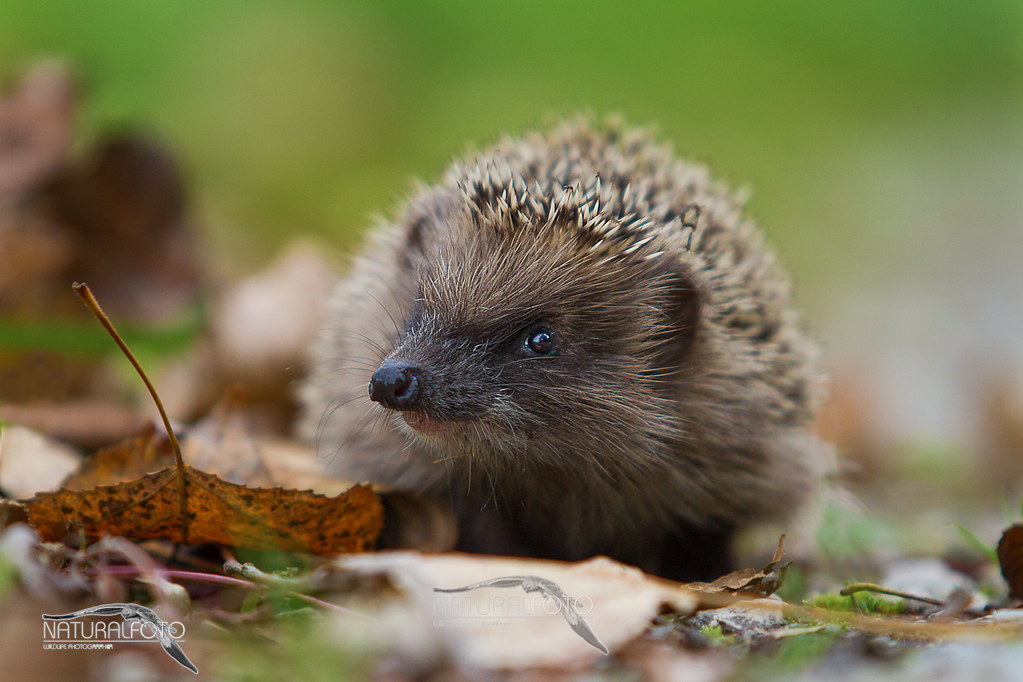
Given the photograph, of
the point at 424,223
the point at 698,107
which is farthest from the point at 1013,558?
the point at 698,107

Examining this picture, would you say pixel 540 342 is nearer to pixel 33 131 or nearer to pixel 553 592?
pixel 553 592

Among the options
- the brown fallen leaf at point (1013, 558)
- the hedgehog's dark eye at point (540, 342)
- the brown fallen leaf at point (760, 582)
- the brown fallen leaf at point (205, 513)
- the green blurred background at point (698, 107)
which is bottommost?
the brown fallen leaf at point (1013, 558)

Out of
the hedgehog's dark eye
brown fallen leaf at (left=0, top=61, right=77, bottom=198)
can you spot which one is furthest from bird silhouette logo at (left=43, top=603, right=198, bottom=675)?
brown fallen leaf at (left=0, top=61, right=77, bottom=198)

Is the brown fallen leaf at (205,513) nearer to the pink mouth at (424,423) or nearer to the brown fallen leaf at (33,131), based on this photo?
the pink mouth at (424,423)

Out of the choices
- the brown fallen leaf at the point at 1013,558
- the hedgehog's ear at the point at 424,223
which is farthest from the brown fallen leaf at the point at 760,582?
the hedgehog's ear at the point at 424,223

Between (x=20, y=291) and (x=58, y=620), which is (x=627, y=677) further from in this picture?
(x=20, y=291)
